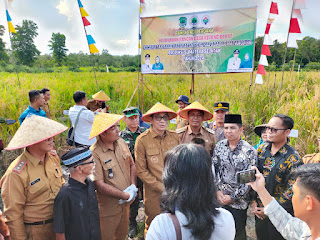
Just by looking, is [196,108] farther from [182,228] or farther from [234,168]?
[182,228]

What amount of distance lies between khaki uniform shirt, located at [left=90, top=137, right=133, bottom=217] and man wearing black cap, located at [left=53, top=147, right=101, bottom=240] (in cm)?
32

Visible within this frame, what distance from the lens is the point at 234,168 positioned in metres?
2.30

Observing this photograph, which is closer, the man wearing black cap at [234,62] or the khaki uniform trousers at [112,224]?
the khaki uniform trousers at [112,224]

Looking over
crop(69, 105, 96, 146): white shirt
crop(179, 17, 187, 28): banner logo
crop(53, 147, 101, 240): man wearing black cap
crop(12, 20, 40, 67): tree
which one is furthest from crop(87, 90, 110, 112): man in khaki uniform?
crop(12, 20, 40, 67): tree

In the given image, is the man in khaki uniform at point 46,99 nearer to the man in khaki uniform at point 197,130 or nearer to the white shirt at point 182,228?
the man in khaki uniform at point 197,130

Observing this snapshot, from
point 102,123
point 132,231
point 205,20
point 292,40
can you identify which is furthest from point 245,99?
point 102,123

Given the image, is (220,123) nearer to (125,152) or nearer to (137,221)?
(125,152)

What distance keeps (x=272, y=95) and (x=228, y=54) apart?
155 centimetres

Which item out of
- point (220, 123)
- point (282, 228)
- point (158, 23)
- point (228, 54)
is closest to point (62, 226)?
point (282, 228)

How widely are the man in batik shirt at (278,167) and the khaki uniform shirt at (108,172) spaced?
4.69 ft

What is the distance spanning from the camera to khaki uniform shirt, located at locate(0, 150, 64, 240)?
159 cm

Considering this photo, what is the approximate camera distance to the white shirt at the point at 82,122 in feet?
12.8

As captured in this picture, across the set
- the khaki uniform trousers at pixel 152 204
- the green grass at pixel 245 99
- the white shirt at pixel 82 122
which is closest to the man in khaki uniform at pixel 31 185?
the khaki uniform trousers at pixel 152 204

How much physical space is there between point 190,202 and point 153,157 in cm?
144
